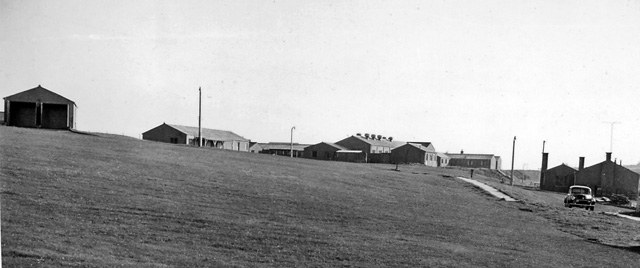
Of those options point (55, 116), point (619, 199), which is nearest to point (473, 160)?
point (619, 199)

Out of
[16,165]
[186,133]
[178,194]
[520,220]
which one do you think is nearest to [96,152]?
[16,165]

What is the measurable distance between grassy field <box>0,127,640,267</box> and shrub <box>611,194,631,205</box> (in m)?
33.8

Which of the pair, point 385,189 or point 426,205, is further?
point 385,189

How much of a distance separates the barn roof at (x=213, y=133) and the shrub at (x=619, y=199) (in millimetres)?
56989

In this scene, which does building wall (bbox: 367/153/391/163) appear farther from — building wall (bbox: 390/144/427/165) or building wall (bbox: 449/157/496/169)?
building wall (bbox: 449/157/496/169)

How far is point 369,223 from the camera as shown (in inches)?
925

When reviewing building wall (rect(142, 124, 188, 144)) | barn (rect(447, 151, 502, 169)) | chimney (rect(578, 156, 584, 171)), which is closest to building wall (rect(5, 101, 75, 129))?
building wall (rect(142, 124, 188, 144))

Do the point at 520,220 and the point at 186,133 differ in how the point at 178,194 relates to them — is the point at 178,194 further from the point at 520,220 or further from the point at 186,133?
the point at 186,133

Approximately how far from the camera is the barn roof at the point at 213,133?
78.8 metres

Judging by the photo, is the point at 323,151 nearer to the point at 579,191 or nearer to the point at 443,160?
the point at 443,160

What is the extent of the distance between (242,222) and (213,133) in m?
66.8

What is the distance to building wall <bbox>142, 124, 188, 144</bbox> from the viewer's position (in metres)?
76.9

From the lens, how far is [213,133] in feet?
280

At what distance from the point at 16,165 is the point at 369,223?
1670 cm
